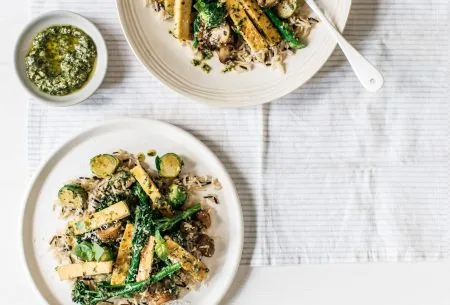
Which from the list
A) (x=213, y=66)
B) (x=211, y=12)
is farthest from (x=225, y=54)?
(x=211, y=12)

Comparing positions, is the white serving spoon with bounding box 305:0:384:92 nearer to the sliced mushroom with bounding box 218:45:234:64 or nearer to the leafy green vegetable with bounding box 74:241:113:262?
the sliced mushroom with bounding box 218:45:234:64

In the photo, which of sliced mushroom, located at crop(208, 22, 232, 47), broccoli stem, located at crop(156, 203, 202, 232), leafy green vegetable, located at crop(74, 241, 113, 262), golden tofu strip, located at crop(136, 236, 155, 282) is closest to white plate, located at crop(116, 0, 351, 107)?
sliced mushroom, located at crop(208, 22, 232, 47)

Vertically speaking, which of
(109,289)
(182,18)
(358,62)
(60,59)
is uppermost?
(182,18)

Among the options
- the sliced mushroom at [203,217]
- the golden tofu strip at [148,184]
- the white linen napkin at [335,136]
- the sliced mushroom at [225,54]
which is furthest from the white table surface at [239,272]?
the sliced mushroom at [225,54]

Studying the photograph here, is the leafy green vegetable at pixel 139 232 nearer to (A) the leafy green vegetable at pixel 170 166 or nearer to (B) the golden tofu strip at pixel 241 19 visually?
(A) the leafy green vegetable at pixel 170 166

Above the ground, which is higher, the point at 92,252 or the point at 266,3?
the point at 266,3

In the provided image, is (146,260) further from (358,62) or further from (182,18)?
(358,62)

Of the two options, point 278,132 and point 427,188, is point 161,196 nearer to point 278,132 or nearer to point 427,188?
point 278,132
